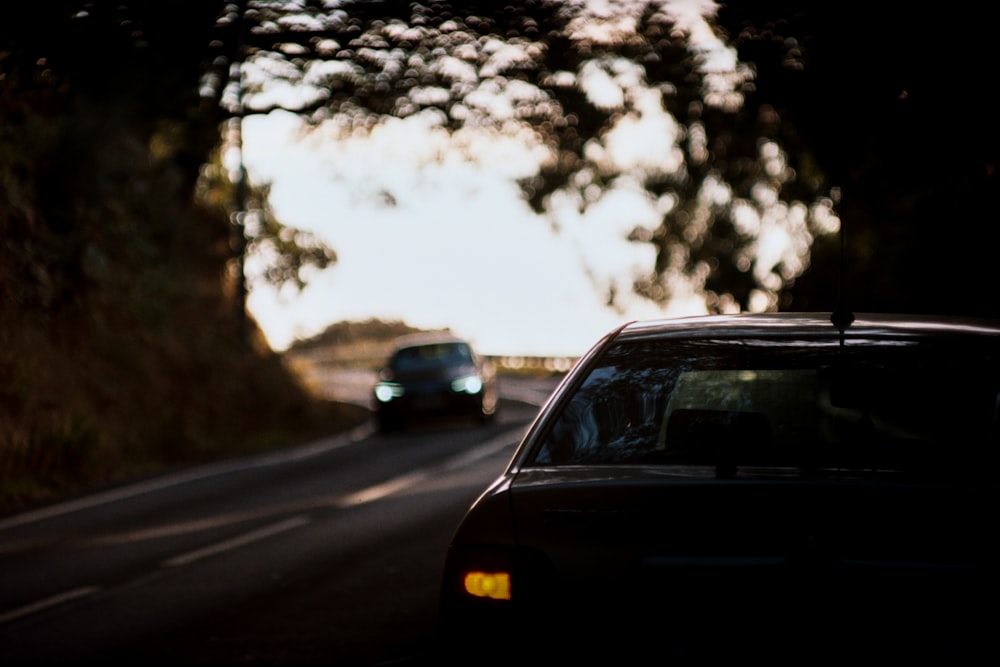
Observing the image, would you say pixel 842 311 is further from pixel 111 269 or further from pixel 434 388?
pixel 434 388

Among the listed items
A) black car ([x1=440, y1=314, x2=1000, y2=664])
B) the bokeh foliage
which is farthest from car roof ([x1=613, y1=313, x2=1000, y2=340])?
the bokeh foliage

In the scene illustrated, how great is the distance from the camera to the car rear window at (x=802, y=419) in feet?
13.6

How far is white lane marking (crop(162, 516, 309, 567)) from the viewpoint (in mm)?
11492

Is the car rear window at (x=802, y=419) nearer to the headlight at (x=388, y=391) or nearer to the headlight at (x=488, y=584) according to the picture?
the headlight at (x=488, y=584)

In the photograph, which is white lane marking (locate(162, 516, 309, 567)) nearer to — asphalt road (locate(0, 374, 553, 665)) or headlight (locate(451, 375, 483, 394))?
asphalt road (locate(0, 374, 553, 665))

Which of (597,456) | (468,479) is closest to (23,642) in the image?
(597,456)

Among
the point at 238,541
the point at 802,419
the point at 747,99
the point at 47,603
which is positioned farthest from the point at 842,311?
the point at 747,99

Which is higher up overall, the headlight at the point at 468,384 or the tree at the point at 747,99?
the tree at the point at 747,99

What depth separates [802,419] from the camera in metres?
5.14

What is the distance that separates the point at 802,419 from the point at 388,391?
2311 centimetres

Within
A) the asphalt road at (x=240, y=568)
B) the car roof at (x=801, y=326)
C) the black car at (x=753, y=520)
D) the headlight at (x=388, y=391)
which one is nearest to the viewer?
the black car at (x=753, y=520)

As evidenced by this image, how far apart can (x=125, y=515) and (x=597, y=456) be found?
11.1 metres

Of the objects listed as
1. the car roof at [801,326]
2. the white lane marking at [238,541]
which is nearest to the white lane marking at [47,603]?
the white lane marking at [238,541]

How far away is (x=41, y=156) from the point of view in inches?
918
